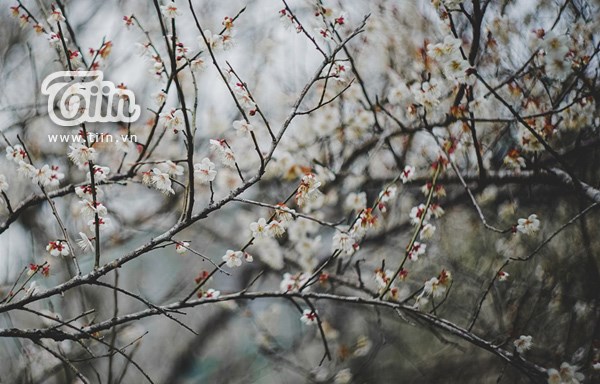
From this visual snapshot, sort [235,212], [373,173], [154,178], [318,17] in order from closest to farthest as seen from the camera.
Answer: [154,178], [318,17], [373,173], [235,212]

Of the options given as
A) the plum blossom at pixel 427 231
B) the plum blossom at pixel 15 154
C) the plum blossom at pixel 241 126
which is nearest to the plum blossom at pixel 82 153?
the plum blossom at pixel 15 154

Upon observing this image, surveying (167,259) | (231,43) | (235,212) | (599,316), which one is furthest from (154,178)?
(167,259)

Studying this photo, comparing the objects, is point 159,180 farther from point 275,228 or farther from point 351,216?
point 351,216

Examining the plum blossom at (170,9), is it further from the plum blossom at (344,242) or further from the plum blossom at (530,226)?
the plum blossom at (530,226)

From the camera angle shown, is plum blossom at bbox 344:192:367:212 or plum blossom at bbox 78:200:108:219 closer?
plum blossom at bbox 78:200:108:219

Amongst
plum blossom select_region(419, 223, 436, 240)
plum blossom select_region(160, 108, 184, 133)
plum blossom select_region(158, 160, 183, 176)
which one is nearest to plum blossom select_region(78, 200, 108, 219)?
plum blossom select_region(158, 160, 183, 176)

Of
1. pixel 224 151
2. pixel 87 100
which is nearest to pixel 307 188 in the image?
pixel 224 151

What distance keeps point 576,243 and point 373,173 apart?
4.79 ft

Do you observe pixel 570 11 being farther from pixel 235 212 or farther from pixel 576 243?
pixel 235 212

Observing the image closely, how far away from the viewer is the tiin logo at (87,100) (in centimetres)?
194

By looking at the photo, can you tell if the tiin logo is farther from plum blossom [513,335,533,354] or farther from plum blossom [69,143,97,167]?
plum blossom [513,335,533,354]

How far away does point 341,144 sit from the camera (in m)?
3.95

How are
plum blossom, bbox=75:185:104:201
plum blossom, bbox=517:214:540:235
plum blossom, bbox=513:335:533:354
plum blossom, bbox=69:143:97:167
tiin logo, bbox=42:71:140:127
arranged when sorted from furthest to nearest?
plum blossom, bbox=517:214:540:235, plum blossom, bbox=513:335:533:354, tiin logo, bbox=42:71:140:127, plum blossom, bbox=75:185:104:201, plum blossom, bbox=69:143:97:167

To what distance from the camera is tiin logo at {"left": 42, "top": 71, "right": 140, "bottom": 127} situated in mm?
1944
